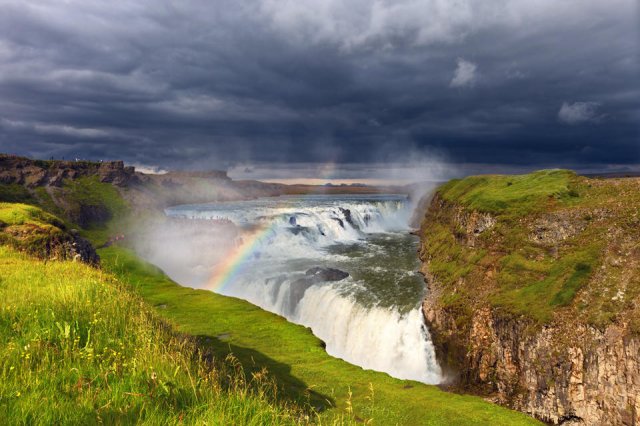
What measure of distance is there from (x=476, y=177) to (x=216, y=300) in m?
61.7

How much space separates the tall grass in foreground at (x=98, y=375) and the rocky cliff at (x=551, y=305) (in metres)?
28.9

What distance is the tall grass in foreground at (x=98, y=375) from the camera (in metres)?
4.89

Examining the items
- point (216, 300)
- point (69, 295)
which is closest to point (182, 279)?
point (216, 300)

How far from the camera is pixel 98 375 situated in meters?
5.87

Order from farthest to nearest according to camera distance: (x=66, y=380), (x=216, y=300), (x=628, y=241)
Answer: (x=216, y=300) → (x=628, y=241) → (x=66, y=380)

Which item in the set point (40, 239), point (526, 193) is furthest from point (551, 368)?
point (40, 239)

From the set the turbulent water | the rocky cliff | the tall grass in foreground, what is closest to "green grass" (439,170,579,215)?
the rocky cliff

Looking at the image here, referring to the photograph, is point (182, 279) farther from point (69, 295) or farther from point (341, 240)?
point (69, 295)

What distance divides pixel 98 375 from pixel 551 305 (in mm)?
34111

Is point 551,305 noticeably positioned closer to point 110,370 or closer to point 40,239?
point 110,370

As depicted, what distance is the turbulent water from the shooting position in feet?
125

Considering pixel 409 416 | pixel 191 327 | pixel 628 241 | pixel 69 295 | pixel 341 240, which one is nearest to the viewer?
pixel 69 295

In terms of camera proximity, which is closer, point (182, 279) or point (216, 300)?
point (216, 300)

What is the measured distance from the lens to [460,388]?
32125 millimetres
